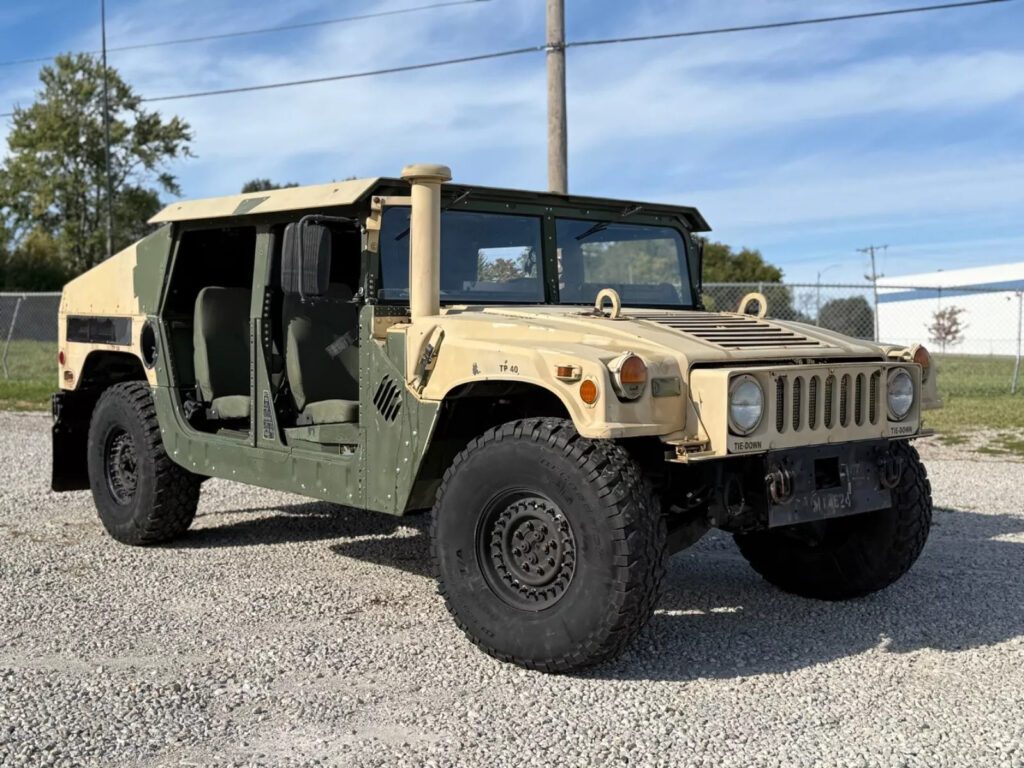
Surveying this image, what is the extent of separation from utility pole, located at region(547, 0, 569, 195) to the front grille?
7.02 meters

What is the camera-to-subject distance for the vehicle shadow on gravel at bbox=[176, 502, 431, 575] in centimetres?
652

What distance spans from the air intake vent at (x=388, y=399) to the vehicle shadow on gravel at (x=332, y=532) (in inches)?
52.3

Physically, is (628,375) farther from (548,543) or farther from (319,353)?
(319,353)

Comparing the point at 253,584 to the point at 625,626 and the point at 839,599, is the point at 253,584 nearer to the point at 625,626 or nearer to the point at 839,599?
the point at 625,626

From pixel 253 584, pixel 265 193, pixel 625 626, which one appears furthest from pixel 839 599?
pixel 265 193

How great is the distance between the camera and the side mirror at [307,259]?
484cm

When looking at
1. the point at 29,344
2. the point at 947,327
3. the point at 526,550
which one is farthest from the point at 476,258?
the point at 947,327

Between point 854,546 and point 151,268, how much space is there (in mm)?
4105

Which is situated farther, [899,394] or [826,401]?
[899,394]

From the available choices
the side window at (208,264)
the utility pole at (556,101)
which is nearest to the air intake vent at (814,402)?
the side window at (208,264)

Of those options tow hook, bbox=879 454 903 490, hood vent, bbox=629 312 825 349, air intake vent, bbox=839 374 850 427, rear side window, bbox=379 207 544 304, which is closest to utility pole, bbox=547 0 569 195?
rear side window, bbox=379 207 544 304

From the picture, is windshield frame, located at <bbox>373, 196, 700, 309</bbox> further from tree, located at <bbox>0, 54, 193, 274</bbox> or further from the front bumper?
tree, located at <bbox>0, 54, 193, 274</bbox>

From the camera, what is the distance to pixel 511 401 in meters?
4.94

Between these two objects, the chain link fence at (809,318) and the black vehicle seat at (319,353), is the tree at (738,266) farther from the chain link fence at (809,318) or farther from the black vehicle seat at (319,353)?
the black vehicle seat at (319,353)
